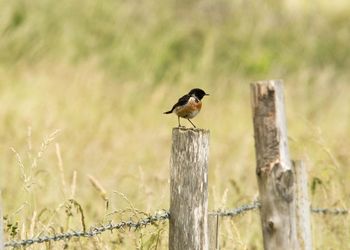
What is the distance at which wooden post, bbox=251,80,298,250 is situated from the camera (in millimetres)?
4262

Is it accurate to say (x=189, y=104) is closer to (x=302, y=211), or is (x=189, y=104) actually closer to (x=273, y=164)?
(x=302, y=211)

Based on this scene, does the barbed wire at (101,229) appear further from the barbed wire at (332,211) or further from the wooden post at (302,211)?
the barbed wire at (332,211)

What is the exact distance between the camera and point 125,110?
39.3ft

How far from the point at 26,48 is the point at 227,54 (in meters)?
3.81

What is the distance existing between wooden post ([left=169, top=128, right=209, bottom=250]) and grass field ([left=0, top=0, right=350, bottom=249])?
78 centimetres

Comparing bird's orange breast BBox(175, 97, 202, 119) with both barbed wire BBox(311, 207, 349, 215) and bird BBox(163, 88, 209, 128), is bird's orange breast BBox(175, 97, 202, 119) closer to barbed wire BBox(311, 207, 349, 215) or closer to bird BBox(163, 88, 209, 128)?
bird BBox(163, 88, 209, 128)

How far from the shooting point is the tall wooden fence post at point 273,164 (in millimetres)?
4262

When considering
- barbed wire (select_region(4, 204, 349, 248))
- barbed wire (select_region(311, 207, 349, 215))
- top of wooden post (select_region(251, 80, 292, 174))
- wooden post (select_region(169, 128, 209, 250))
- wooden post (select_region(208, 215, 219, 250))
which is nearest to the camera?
barbed wire (select_region(4, 204, 349, 248))

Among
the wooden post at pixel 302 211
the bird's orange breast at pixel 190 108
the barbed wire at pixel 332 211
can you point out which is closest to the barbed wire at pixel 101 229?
the wooden post at pixel 302 211

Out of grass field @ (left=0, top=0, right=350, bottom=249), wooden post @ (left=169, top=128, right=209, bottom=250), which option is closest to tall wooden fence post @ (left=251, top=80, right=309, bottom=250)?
wooden post @ (left=169, top=128, right=209, bottom=250)

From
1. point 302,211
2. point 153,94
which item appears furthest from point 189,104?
point 153,94

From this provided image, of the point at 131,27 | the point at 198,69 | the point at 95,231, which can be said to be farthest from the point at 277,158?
the point at 131,27

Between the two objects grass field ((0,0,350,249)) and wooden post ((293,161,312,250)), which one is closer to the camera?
wooden post ((293,161,312,250))

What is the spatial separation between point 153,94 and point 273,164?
8.43 metres
